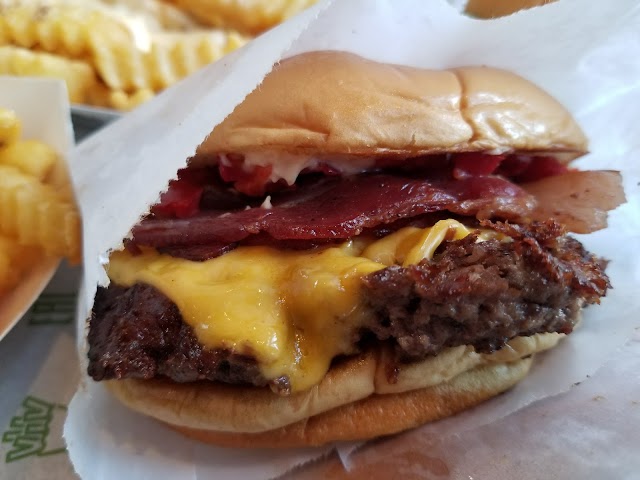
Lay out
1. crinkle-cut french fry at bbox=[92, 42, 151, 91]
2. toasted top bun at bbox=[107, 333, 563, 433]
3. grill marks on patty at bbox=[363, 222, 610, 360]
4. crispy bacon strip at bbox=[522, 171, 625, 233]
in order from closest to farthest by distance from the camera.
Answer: grill marks on patty at bbox=[363, 222, 610, 360], toasted top bun at bbox=[107, 333, 563, 433], crispy bacon strip at bbox=[522, 171, 625, 233], crinkle-cut french fry at bbox=[92, 42, 151, 91]

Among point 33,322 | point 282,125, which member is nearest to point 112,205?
point 282,125

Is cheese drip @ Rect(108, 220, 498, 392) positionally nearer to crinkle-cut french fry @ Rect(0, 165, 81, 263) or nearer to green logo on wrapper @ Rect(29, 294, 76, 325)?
crinkle-cut french fry @ Rect(0, 165, 81, 263)

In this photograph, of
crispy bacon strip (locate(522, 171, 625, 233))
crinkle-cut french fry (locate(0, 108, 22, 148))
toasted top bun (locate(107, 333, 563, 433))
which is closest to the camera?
toasted top bun (locate(107, 333, 563, 433))

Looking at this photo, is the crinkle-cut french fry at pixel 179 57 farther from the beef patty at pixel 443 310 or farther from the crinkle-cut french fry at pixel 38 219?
the beef patty at pixel 443 310

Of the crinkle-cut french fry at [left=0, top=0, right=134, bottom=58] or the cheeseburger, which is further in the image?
the crinkle-cut french fry at [left=0, top=0, right=134, bottom=58]

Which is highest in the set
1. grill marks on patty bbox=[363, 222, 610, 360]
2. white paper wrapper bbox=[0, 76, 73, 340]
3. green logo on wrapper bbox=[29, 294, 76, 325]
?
grill marks on patty bbox=[363, 222, 610, 360]

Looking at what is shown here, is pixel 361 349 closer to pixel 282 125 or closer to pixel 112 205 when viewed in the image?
pixel 282 125

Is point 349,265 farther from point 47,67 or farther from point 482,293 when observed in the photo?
point 47,67

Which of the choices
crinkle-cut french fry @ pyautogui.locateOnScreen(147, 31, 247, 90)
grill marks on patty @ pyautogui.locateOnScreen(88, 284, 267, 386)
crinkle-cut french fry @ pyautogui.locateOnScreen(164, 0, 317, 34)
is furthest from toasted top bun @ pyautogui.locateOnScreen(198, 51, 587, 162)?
crinkle-cut french fry @ pyautogui.locateOnScreen(164, 0, 317, 34)
